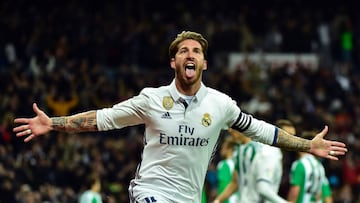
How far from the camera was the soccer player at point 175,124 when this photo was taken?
8.70 m

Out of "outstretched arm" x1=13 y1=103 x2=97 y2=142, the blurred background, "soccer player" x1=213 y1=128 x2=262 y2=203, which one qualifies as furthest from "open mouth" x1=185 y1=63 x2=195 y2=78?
the blurred background

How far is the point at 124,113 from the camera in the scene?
28.6 feet

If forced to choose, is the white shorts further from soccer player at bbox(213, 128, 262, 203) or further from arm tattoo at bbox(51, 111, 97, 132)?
soccer player at bbox(213, 128, 262, 203)

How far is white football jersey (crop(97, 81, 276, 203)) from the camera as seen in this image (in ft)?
28.6

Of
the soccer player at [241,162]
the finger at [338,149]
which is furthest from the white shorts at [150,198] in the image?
the soccer player at [241,162]

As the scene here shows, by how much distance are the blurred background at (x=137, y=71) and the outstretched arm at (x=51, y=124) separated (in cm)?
913

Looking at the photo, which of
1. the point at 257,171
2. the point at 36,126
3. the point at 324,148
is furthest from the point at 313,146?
the point at 257,171

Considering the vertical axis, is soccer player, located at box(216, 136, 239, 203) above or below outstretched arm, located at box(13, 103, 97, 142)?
below

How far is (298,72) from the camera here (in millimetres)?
27047

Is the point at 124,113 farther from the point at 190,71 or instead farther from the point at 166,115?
the point at 190,71

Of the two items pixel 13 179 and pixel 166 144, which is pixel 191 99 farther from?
pixel 13 179

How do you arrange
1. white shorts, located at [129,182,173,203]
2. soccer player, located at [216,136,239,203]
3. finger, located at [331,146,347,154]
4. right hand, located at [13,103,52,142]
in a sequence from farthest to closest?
soccer player, located at [216,136,239,203]
finger, located at [331,146,347,154]
white shorts, located at [129,182,173,203]
right hand, located at [13,103,52,142]

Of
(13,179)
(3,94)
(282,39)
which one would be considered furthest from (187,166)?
(282,39)

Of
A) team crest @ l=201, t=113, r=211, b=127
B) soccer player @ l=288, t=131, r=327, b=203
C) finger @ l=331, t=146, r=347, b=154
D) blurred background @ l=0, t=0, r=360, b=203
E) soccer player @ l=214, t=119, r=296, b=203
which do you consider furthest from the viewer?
blurred background @ l=0, t=0, r=360, b=203
